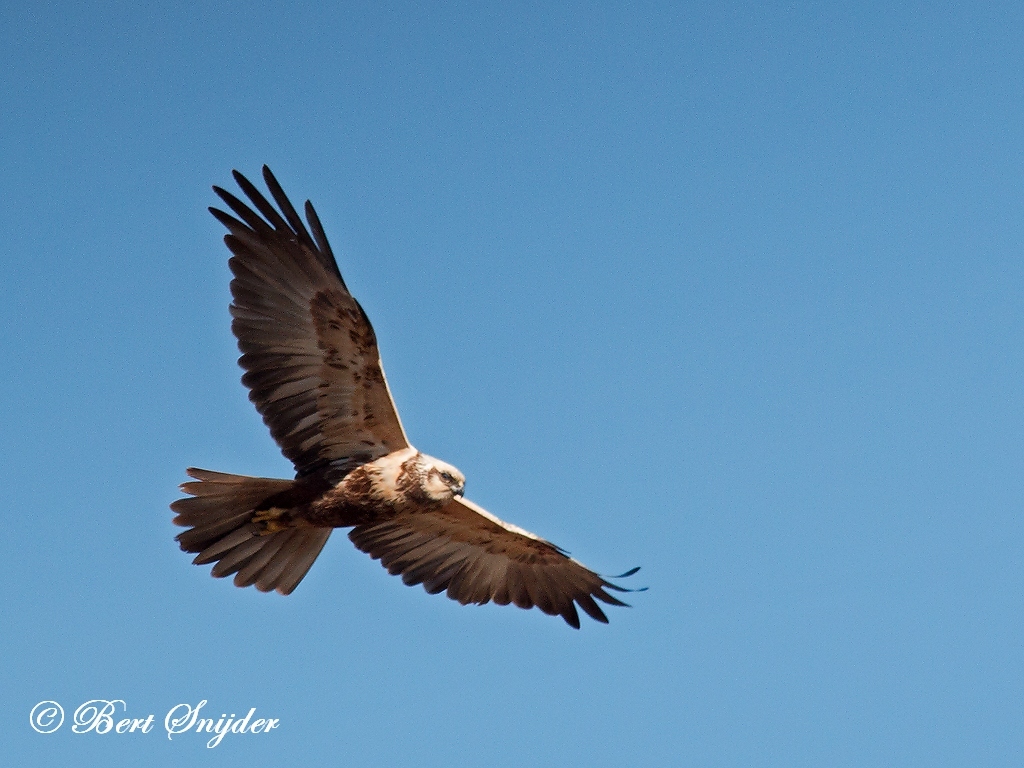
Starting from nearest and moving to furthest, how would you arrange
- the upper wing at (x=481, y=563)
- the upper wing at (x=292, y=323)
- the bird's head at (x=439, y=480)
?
the upper wing at (x=292, y=323) < the bird's head at (x=439, y=480) < the upper wing at (x=481, y=563)

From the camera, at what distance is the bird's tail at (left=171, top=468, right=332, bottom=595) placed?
9.10 m

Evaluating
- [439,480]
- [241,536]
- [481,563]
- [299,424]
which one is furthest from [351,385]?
[481,563]

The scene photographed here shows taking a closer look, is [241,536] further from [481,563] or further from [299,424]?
[481,563]

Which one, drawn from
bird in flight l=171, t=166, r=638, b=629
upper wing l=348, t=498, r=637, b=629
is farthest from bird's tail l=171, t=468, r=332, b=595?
upper wing l=348, t=498, r=637, b=629

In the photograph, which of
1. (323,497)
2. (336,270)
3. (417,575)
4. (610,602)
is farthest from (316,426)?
(610,602)

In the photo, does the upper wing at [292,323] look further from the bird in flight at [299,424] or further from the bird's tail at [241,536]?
the bird's tail at [241,536]

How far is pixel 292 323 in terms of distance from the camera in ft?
29.7

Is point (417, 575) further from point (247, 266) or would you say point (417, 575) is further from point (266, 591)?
point (247, 266)

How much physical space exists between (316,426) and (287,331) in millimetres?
784

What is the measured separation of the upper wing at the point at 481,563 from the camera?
34.5 feet

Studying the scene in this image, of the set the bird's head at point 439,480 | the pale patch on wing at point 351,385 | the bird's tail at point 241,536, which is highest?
the pale patch on wing at point 351,385

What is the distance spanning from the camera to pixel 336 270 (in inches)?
353

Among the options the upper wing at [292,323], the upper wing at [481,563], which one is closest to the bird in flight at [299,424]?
the upper wing at [292,323]

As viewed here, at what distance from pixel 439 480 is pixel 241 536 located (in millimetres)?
1604
